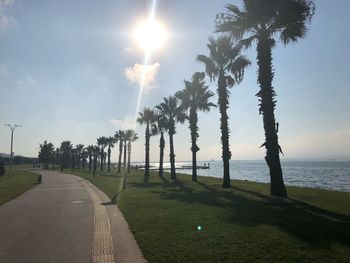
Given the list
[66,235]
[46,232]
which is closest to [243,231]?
[66,235]

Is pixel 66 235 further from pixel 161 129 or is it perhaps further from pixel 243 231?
pixel 161 129

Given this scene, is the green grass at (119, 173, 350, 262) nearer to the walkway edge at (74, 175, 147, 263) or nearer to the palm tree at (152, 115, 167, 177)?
the walkway edge at (74, 175, 147, 263)

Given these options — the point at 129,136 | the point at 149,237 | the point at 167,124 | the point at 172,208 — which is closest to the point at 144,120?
the point at 167,124

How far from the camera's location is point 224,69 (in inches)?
1069

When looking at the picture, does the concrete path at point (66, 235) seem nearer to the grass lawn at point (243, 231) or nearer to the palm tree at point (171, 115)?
the grass lawn at point (243, 231)

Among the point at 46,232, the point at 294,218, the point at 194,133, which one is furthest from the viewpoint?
the point at 194,133

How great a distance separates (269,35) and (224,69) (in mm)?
7441

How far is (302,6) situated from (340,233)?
12891mm

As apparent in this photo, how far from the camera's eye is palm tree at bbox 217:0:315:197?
1825cm

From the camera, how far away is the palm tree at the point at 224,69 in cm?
2523

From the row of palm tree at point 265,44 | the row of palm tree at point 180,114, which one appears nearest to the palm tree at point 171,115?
the row of palm tree at point 180,114

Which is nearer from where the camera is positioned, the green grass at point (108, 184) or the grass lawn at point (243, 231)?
the grass lawn at point (243, 231)

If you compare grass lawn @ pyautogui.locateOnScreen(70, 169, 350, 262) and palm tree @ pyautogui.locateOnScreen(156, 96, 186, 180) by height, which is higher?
palm tree @ pyautogui.locateOnScreen(156, 96, 186, 180)

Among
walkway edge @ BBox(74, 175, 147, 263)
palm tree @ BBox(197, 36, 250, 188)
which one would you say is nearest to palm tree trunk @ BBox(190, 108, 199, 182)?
palm tree @ BBox(197, 36, 250, 188)
